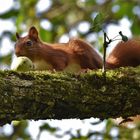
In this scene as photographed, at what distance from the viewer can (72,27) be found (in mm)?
6906

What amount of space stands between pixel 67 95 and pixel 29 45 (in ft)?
5.52

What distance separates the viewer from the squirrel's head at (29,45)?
4.27 m

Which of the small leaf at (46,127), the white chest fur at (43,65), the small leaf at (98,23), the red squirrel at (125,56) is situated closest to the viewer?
the small leaf at (98,23)

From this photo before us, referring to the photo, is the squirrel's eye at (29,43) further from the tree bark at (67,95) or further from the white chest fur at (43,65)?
the tree bark at (67,95)

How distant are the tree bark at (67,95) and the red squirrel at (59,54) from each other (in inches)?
39.7

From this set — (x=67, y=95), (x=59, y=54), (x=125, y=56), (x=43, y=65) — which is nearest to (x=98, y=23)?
(x=67, y=95)

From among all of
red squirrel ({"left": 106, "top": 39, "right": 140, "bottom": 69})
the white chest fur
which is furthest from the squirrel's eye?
red squirrel ({"left": 106, "top": 39, "right": 140, "bottom": 69})

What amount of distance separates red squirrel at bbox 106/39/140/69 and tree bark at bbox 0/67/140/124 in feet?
2.58

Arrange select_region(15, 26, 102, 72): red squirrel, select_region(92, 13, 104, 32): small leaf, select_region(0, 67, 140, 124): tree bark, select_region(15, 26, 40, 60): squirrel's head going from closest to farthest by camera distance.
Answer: select_region(0, 67, 140, 124): tree bark, select_region(92, 13, 104, 32): small leaf, select_region(15, 26, 102, 72): red squirrel, select_region(15, 26, 40, 60): squirrel's head

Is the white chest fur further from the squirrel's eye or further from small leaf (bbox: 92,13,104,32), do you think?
small leaf (bbox: 92,13,104,32)

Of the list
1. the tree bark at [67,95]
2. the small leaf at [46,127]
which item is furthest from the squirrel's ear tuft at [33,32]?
the tree bark at [67,95]

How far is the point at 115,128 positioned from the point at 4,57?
170 centimetres

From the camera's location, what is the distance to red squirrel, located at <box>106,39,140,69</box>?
3688 millimetres

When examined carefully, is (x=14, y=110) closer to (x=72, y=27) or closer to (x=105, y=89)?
(x=105, y=89)
